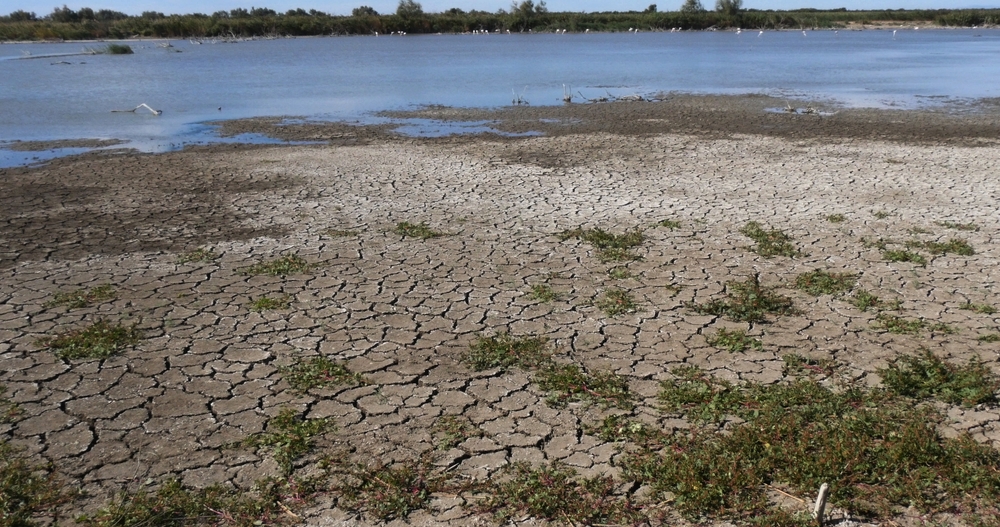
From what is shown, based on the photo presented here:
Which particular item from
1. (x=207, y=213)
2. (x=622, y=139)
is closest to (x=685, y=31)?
(x=622, y=139)

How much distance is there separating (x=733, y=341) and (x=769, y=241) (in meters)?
2.78

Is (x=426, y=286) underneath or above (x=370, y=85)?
underneath

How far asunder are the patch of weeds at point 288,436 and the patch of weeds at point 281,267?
9.13ft

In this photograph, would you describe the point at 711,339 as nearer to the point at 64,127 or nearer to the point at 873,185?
the point at 873,185

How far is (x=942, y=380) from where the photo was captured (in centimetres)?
493

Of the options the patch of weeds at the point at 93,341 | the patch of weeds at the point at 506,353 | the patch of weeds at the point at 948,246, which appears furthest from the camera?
the patch of weeds at the point at 948,246

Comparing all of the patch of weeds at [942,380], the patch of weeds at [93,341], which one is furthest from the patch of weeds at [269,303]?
the patch of weeds at [942,380]

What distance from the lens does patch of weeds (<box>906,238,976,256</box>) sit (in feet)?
24.9

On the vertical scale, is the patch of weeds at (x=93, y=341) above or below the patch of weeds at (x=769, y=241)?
below

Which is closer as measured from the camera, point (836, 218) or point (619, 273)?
point (619, 273)

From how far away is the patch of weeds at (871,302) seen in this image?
6.23 metres

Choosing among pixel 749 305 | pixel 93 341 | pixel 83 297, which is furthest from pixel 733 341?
pixel 83 297

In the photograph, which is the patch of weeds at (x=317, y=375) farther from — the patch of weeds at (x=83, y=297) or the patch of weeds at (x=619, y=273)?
the patch of weeds at (x=619, y=273)

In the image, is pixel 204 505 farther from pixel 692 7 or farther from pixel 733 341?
pixel 692 7
